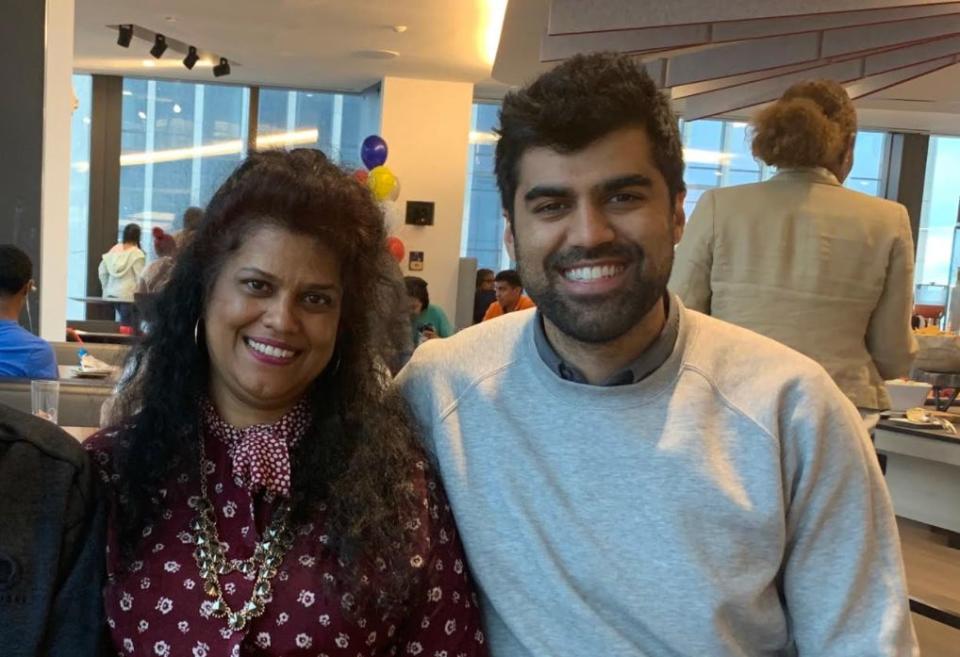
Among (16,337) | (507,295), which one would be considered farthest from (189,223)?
(507,295)

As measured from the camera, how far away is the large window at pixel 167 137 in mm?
8758

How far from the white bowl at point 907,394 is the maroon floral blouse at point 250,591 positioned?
10.8ft

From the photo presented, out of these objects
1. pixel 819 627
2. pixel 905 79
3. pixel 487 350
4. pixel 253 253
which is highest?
pixel 905 79

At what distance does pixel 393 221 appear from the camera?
1401mm

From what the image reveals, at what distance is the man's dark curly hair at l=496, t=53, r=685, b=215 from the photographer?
1170 mm

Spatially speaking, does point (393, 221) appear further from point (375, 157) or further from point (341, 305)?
point (375, 157)

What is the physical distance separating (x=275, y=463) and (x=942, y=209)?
32.9 ft

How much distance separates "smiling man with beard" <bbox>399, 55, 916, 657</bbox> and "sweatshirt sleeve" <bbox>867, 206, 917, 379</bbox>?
1.17 meters

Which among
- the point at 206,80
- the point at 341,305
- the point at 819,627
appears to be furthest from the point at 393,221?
the point at 206,80

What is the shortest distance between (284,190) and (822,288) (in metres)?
1.53

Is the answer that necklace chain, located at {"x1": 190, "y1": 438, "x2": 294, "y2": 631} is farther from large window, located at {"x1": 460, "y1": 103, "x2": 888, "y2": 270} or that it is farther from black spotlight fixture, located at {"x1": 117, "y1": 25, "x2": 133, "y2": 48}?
large window, located at {"x1": 460, "y1": 103, "x2": 888, "y2": 270}

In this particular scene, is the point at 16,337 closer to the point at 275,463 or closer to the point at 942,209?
the point at 275,463

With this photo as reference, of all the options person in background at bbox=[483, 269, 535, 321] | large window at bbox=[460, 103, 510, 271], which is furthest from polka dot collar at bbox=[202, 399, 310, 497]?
large window at bbox=[460, 103, 510, 271]

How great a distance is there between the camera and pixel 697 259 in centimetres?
233
